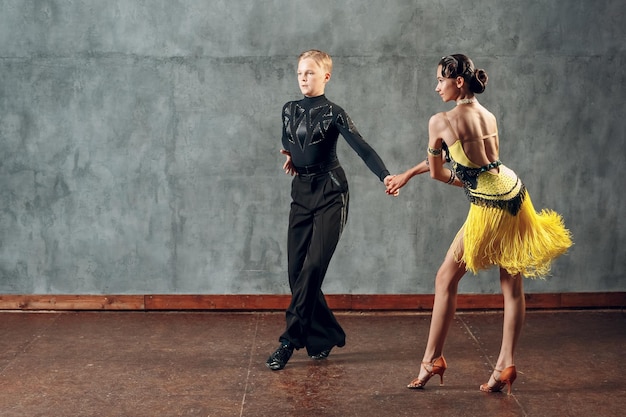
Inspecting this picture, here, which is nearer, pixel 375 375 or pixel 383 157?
pixel 375 375

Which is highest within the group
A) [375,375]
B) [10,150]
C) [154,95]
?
[154,95]

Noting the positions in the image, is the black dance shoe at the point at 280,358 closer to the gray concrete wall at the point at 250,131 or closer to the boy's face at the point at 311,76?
the gray concrete wall at the point at 250,131

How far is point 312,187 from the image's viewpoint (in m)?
4.93

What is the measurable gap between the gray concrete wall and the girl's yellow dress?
1583 millimetres

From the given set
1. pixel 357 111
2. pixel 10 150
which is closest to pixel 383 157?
pixel 357 111

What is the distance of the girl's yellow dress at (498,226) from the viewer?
435cm

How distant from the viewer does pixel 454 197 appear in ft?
19.7

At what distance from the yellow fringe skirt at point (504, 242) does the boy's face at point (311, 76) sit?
3.35ft

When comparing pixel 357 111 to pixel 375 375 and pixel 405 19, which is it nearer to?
pixel 405 19

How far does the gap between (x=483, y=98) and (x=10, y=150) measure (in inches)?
114

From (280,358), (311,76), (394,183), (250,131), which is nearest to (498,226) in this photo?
(394,183)

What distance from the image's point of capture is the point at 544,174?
19.6ft

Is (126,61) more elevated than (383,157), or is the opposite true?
(126,61)

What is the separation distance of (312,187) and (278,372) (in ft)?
3.09
